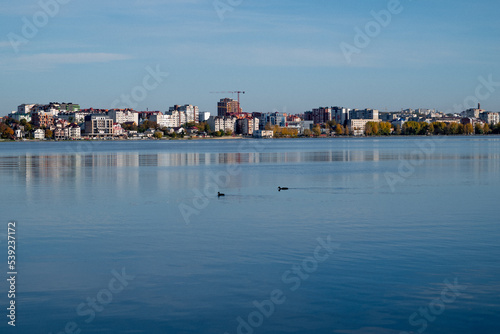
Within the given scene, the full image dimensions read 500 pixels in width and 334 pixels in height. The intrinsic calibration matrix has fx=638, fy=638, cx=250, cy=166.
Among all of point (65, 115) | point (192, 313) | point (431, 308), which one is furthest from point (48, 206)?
point (65, 115)

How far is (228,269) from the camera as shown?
838 centimetres

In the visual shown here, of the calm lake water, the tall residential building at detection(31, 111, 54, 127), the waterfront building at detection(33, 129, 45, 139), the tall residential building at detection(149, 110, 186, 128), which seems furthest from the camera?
the tall residential building at detection(149, 110, 186, 128)

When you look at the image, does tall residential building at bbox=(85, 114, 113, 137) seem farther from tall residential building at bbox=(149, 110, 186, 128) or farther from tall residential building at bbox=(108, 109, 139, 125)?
tall residential building at bbox=(149, 110, 186, 128)

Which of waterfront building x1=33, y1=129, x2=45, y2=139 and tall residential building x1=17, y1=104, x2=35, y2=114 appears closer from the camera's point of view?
waterfront building x1=33, y1=129, x2=45, y2=139

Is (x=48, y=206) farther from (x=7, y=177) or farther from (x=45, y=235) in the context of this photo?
(x=7, y=177)

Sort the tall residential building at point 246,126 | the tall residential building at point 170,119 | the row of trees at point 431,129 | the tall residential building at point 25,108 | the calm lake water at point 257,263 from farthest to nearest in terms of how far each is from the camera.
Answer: the tall residential building at point 25,108, the tall residential building at point 170,119, the tall residential building at point 246,126, the row of trees at point 431,129, the calm lake water at point 257,263

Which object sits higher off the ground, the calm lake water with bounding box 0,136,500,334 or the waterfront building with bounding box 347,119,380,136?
the waterfront building with bounding box 347,119,380,136

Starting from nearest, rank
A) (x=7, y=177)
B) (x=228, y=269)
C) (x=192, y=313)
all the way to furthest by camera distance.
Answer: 1. (x=192, y=313)
2. (x=228, y=269)
3. (x=7, y=177)

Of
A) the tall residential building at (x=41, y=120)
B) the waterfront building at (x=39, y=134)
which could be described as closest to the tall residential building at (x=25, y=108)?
the tall residential building at (x=41, y=120)

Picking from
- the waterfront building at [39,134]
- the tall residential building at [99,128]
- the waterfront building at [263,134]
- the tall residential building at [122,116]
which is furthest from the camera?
the tall residential building at [122,116]

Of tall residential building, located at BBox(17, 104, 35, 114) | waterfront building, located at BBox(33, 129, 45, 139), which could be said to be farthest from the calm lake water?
tall residential building, located at BBox(17, 104, 35, 114)

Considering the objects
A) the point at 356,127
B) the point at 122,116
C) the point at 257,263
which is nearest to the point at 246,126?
the point at 356,127

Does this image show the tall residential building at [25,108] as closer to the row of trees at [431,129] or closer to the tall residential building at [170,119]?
the tall residential building at [170,119]

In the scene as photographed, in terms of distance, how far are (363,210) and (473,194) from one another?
4699 millimetres
